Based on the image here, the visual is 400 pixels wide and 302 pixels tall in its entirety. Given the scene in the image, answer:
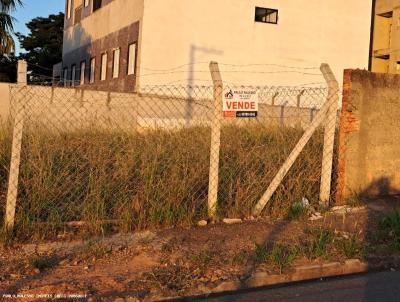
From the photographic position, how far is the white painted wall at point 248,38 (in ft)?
73.6

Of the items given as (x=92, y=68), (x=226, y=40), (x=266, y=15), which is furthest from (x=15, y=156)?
(x=92, y=68)

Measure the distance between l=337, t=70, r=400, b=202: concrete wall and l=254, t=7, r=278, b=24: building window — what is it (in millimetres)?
16007

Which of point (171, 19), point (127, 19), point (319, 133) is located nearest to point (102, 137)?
point (319, 133)

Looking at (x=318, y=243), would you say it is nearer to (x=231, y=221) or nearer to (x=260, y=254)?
(x=260, y=254)

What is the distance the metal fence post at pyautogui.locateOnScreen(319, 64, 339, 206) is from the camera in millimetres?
7895

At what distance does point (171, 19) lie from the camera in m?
22.6

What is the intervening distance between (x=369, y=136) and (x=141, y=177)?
3596 millimetres

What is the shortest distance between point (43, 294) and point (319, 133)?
6223 mm

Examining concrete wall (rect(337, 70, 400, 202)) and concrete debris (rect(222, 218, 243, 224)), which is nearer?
concrete debris (rect(222, 218, 243, 224))

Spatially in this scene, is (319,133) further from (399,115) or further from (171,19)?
(171,19)

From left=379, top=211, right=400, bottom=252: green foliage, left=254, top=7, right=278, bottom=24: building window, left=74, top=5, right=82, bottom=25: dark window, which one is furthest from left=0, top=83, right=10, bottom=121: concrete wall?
left=379, top=211, right=400, bottom=252: green foliage

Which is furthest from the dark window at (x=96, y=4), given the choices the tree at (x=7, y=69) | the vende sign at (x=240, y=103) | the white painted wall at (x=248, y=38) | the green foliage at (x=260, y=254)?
the green foliage at (x=260, y=254)

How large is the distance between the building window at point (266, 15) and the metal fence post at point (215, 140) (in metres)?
17.9

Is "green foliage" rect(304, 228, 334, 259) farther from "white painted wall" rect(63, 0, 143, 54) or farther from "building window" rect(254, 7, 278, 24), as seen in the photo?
"building window" rect(254, 7, 278, 24)
